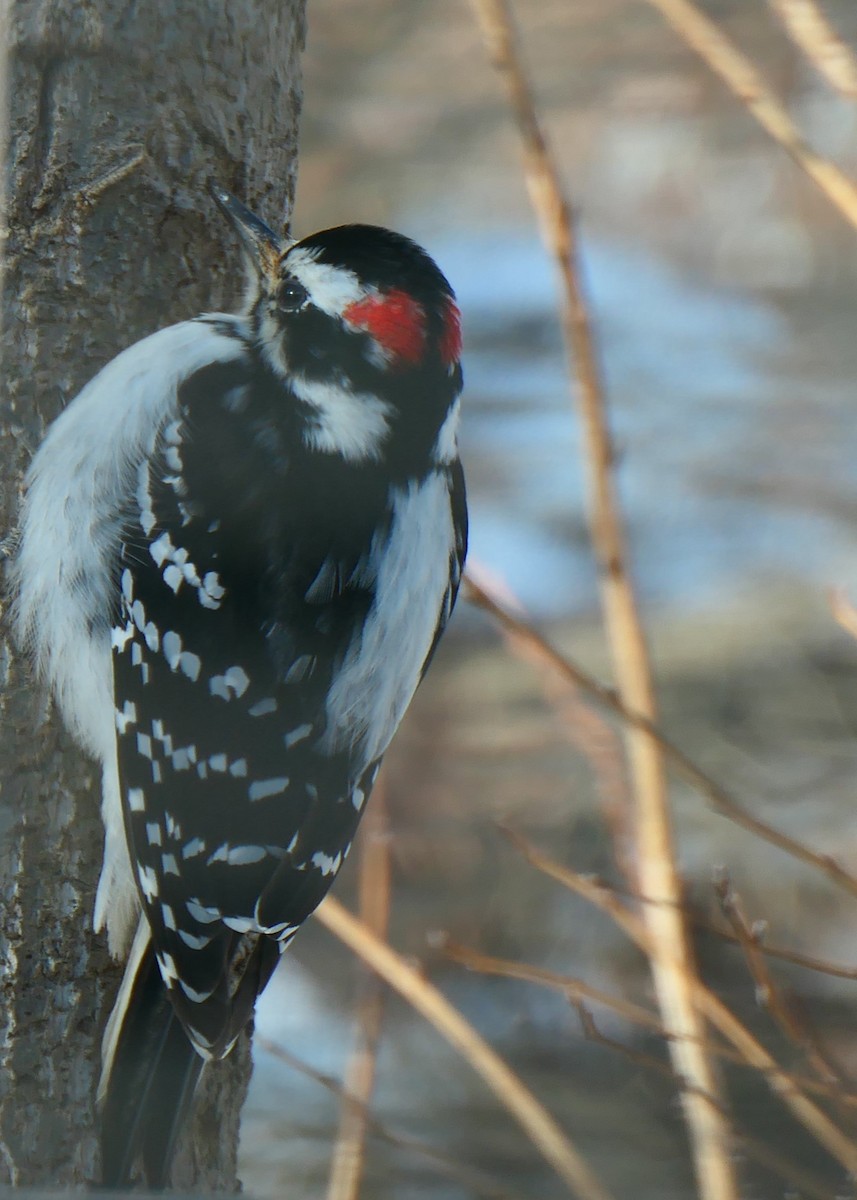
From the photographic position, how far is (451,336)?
82.6 inches

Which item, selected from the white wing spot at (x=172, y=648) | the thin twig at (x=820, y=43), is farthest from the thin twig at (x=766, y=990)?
the thin twig at (x=820, y=43)

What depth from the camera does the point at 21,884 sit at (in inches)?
71.6

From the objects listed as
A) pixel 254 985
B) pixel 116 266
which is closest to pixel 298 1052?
pixel 254 985

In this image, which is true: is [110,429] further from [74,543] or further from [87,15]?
[87,15]

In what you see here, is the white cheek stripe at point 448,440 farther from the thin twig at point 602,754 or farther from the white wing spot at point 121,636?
the white wing spot at point 121,636

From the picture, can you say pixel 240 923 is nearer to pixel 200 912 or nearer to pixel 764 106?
pixel 200 912

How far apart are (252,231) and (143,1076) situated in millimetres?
1131

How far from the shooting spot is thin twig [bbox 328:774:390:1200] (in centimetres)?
204

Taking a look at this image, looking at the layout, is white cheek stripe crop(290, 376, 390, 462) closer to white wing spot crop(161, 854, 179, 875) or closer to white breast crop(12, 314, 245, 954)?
white breast crop(12, 314, 245, 954)

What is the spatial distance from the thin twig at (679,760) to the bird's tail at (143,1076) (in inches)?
24.1

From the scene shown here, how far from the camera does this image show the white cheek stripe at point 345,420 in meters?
2.00

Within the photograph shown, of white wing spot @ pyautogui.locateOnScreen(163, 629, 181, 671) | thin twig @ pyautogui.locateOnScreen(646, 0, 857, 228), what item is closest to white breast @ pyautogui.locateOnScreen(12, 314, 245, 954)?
white wing spot @ pyautogui.locateOnScreen(163, 629, 181, 671)

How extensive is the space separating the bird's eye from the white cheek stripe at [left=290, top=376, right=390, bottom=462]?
100mm

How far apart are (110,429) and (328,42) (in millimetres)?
6143
